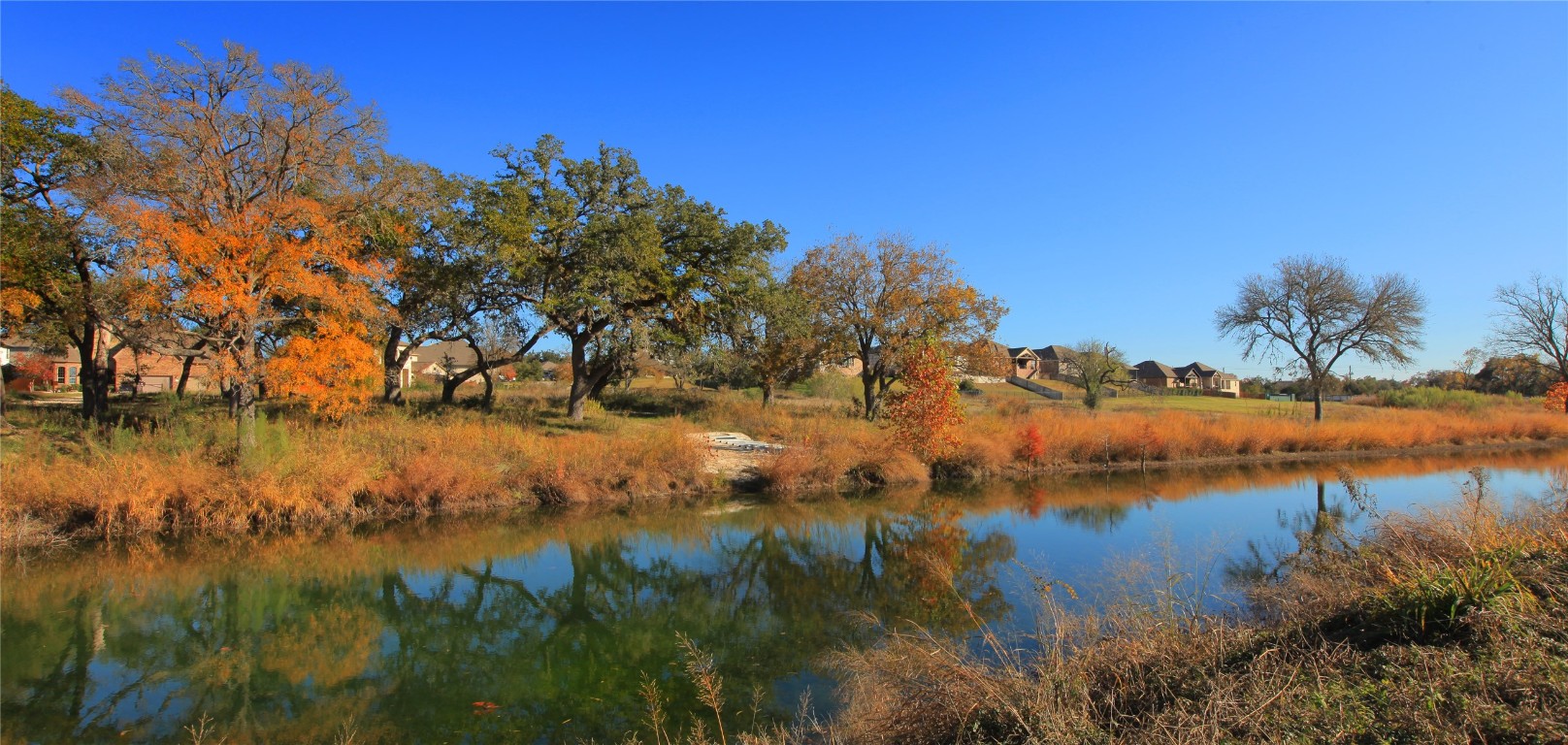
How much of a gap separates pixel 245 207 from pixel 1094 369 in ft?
143

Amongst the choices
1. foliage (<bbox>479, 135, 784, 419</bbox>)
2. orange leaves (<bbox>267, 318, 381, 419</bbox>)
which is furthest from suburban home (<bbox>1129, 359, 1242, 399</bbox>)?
orange leaves (<bbox>267, 318, 381, 419</bbox>)

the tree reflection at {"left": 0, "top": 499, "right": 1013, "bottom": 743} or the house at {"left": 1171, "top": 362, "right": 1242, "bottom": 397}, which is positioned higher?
the house at {"left": 1171, "top": 362, "right": 1242, "bottom": 397}

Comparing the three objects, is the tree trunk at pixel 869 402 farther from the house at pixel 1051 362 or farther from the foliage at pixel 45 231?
the house at pixel 1051 362

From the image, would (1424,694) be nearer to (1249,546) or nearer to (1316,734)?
(1316,734)

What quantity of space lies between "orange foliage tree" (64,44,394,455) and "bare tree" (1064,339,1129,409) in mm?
A: 37485

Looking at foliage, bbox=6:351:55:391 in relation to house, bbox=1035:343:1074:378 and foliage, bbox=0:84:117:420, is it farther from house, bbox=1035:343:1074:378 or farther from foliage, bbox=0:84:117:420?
house, bbox=1035:343:1074:378

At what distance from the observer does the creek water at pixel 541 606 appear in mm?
7988

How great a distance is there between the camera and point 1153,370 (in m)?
101

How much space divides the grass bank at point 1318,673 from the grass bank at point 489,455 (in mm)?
15407

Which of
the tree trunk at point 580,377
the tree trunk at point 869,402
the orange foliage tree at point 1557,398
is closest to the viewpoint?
the tree trunk at point 580,377

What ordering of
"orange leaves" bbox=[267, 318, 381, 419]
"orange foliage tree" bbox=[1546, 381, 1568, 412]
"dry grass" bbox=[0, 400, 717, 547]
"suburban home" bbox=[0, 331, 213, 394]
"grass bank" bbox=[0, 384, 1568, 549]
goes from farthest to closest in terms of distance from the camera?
"suburban home" bbox=[0, 331, 213, 394], "orange foliage tree" bbox=[1546, 381, 1568, 412], "orange leaves" bbox=[267, 318, 381, 419], "grass bank" bbox=[0, 384, 1568, 549], "dry grass" bbox=[0, 400, 717, 547]

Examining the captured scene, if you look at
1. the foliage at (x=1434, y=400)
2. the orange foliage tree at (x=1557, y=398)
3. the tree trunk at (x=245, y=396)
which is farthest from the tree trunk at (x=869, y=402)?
the foliage at (x=1434, y=400)

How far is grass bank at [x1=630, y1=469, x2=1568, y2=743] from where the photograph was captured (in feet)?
13.7

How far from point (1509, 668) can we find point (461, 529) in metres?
17.7
